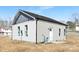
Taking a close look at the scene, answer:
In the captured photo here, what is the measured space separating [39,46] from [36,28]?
0.25 metres

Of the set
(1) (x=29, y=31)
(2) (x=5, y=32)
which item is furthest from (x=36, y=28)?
(2) (x=5, y=32)

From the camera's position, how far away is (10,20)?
3574 mm

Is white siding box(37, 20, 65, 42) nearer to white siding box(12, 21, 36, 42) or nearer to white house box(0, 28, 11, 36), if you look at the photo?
white siding box(12, 21, 36, 42)

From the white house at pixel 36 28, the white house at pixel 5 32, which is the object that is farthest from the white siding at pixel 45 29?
the white house at pixel 5 32

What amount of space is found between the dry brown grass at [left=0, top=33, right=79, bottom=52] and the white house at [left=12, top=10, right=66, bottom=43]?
7 cm

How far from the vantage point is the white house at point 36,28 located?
3533 mm

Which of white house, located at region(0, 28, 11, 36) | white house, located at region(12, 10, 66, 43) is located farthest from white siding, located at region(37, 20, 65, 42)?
white house, located at region(0, 28, 11, 36)

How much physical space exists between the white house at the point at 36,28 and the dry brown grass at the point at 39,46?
70mm

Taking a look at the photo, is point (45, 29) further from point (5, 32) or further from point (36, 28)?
point (5, 32)

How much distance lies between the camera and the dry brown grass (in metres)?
3.56

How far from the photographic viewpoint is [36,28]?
3539mm

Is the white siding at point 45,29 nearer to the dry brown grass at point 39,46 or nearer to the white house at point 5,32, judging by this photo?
the dry brown grass at point 39,46
